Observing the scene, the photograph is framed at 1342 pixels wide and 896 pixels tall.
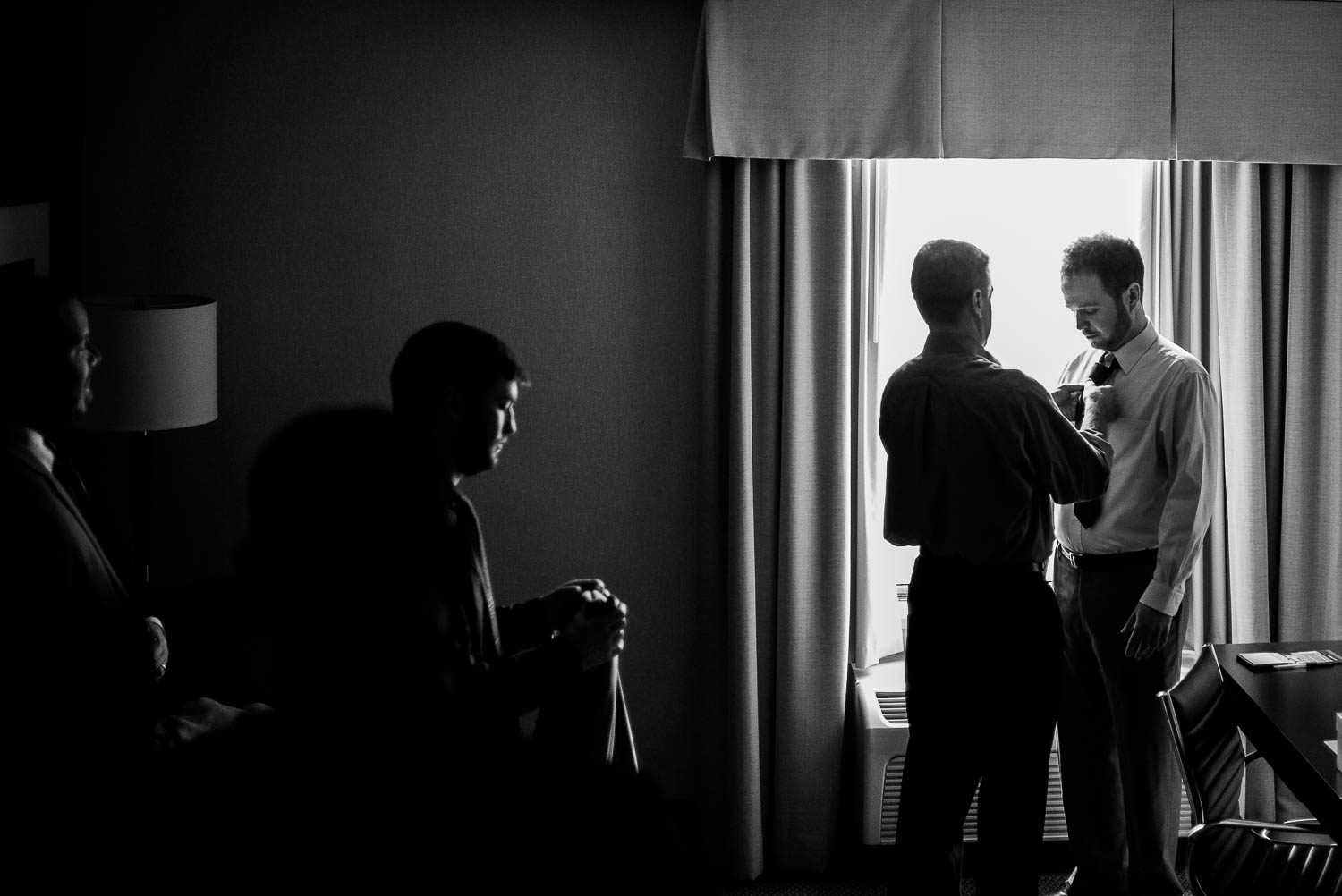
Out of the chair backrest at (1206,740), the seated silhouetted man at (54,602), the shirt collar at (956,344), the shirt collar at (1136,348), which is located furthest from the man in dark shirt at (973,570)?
the seated silhouetted man at (54,602)

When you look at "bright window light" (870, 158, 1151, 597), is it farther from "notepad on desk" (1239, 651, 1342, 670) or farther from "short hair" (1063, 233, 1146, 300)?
"notepad on desk" (1239, 651, 1342, 670)

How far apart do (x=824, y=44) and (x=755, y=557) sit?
1447mm

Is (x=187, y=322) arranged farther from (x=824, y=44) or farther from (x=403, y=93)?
(x=824, y=44)

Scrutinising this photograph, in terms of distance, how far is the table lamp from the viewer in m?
3.04

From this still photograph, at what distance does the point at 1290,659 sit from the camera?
9.55 feet

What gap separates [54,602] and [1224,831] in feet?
7.92

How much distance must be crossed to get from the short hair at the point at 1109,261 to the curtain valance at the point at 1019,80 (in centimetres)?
50

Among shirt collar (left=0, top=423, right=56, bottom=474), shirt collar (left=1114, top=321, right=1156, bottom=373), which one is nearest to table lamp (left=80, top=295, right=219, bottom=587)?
shirt collar (left=0, top=423, right=56, bottom=474)

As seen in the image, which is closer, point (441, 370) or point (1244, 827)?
point (441, 370)

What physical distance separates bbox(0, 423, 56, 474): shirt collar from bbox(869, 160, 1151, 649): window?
2445 mm

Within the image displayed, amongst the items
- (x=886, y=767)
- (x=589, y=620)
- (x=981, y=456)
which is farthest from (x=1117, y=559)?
(x=589, y=620)

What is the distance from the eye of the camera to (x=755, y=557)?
3.66 meters

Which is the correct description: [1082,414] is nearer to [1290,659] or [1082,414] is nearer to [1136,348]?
[1136,348]

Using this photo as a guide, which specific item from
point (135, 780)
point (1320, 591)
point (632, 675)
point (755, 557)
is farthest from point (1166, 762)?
point (135, 780)
